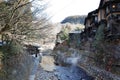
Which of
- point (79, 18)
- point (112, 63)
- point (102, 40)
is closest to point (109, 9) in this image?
point (102, 40)

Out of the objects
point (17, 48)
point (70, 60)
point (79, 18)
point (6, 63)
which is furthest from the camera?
point (79, 18)

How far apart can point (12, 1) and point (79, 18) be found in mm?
95391

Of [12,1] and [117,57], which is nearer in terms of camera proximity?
[12,1]

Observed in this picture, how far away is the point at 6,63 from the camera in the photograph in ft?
38.6

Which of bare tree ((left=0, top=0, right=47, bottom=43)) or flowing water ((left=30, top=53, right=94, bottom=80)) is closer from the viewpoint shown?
bare tree ((left=0, top=0, right=47, bottom=43))

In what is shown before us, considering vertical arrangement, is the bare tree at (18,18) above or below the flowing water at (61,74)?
above

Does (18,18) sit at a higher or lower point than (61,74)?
higher

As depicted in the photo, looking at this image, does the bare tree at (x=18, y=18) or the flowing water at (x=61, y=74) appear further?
the flowing water at (x=61, y=74)

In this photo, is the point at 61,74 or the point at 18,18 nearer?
the point at 18,18

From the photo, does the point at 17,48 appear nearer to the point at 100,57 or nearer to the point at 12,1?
the point at 12,1

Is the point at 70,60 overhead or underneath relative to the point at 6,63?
underneath

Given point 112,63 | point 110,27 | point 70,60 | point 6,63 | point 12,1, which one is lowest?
point 70,60

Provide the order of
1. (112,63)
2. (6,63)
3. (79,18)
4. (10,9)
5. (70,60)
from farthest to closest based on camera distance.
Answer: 1. (79,18)
2. (70,60)
3. (112,63)
4. (6,63)
5. (10,9)

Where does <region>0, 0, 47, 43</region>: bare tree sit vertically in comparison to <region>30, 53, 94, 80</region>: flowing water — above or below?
above
